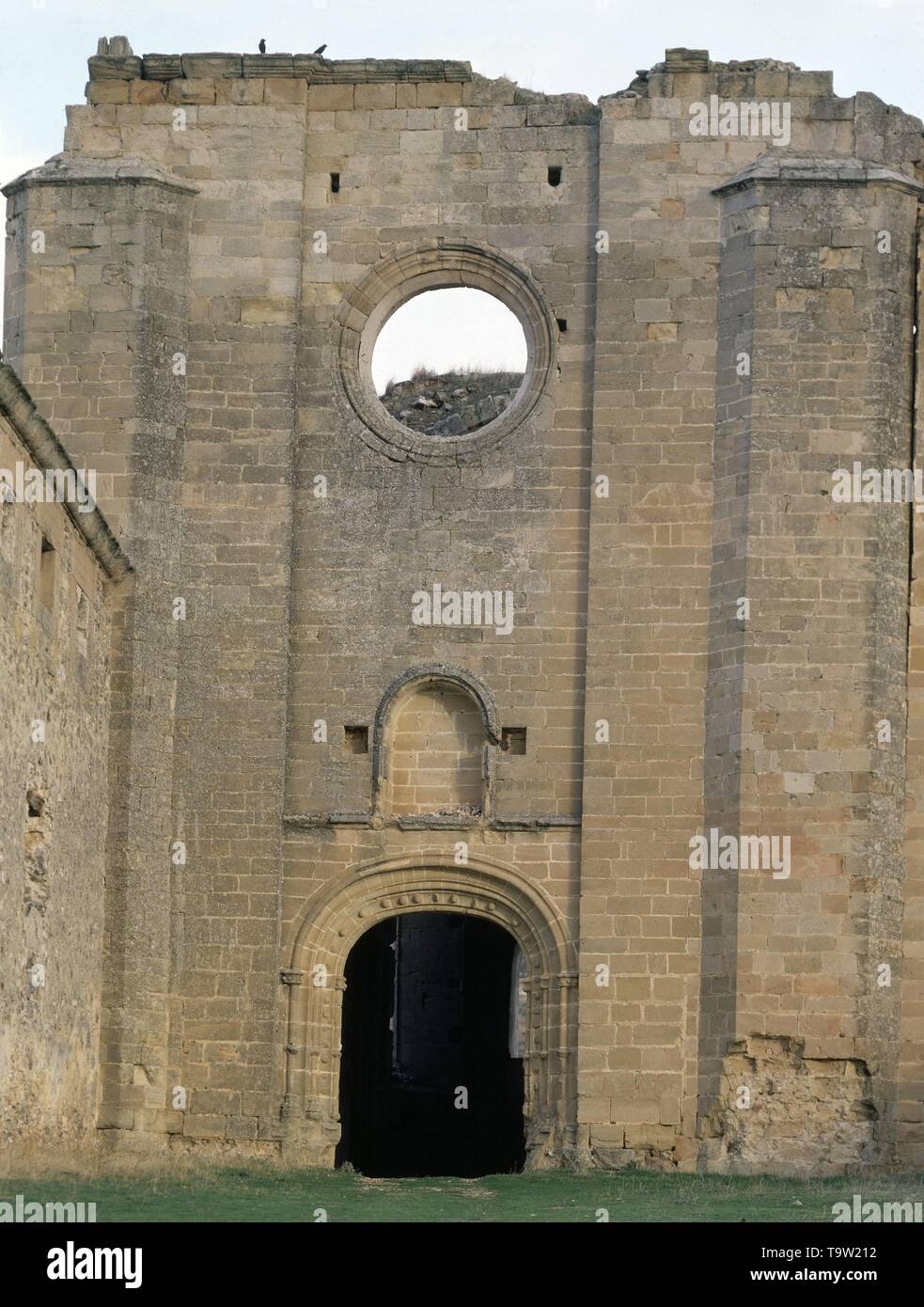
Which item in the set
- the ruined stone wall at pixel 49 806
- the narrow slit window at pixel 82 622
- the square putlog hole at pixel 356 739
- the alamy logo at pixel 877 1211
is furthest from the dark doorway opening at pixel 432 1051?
the alamy logo at pixel 877 1211

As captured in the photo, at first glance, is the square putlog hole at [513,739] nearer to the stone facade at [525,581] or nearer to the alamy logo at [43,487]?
the stone facade at [525,581]

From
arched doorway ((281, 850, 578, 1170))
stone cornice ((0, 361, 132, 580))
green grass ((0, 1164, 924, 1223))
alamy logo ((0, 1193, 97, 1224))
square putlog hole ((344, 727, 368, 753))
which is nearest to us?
alamy logo ((0, 1193, 97, 1224))

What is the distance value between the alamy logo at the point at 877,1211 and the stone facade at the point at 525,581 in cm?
298

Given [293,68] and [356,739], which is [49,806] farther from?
[293,68]

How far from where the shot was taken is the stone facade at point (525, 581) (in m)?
23.4

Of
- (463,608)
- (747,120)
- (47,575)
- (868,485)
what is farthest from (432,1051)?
(47,575)

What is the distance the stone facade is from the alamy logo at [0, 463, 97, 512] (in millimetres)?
2117

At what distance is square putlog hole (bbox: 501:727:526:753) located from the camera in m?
24.2

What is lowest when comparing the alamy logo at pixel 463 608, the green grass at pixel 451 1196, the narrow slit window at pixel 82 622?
the green grass at pixel 451 1196

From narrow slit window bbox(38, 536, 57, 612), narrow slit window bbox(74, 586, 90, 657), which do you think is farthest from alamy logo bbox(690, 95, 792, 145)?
narrow slit window bbox(38, 536, 57, 612)

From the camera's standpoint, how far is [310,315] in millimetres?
24828

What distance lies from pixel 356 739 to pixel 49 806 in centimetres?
370

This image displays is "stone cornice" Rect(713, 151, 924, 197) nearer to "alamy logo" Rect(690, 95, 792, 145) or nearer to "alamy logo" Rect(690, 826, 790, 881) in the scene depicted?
"alamy logo" Rect(690, 95, 792, 145)

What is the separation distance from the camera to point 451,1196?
20.6 metres
